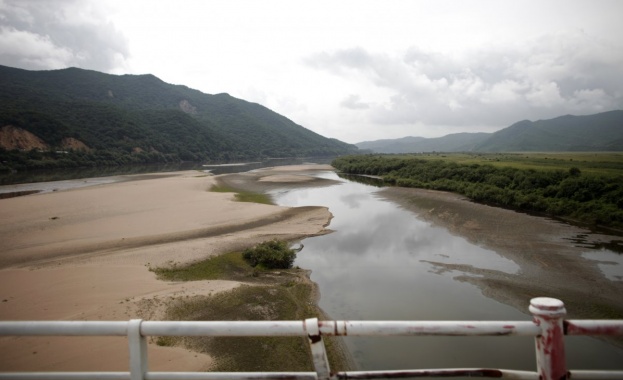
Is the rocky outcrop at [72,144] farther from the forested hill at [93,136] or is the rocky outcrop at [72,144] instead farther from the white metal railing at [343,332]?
the white metal railing at [343,332]

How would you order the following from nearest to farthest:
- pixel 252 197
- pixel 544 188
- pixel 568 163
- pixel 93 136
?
pixel 544 188
pixel 252 197
pixel 568 163
pixel 93 136

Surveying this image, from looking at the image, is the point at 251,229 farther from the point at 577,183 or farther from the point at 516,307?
the point at 577,183

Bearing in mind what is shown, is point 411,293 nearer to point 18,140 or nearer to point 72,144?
point 18,140

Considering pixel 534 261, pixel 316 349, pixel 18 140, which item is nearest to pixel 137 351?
pixel 316 349

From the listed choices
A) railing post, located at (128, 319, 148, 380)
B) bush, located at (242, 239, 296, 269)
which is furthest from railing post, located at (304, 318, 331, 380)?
bush, located at (242, 239, 296, 269)

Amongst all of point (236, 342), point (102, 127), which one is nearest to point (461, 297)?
point (236, 342)

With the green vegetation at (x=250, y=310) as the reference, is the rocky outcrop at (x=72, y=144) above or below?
above

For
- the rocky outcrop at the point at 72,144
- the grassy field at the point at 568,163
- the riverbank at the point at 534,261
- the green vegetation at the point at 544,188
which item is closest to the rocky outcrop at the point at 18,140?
the rocky outcrop at the point at 72,144
